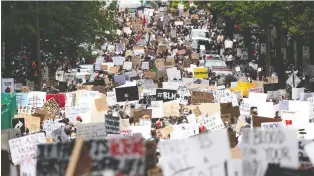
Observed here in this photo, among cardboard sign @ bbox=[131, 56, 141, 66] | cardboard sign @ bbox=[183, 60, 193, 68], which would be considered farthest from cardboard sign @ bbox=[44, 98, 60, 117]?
cardboard sign @ bbox=[131, 56, 141, 66]

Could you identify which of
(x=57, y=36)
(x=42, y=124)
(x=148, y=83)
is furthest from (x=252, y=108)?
(x=57, y=36)

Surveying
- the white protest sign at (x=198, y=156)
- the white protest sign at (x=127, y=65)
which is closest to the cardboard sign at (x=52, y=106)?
the white protest sign at (x=198, y=156)

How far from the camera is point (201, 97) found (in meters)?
18.0

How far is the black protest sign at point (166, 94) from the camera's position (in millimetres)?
18219

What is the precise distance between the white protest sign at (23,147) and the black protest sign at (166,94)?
25.2 feet

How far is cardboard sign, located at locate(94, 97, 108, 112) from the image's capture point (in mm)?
16078

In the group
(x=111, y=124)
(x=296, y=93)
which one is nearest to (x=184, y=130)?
(x=111, y=124)

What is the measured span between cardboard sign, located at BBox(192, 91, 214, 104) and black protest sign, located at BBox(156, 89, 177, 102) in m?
Answer: 0.54

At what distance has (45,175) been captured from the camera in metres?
6.12

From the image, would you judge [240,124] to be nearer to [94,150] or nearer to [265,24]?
[94,150]

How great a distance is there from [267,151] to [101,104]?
9862mm

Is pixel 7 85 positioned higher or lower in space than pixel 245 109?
higher

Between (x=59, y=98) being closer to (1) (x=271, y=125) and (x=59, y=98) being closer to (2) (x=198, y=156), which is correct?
(1) (x=271, y=125)

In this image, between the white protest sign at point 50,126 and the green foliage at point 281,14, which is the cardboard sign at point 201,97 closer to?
the white protest sign at point 50,126
